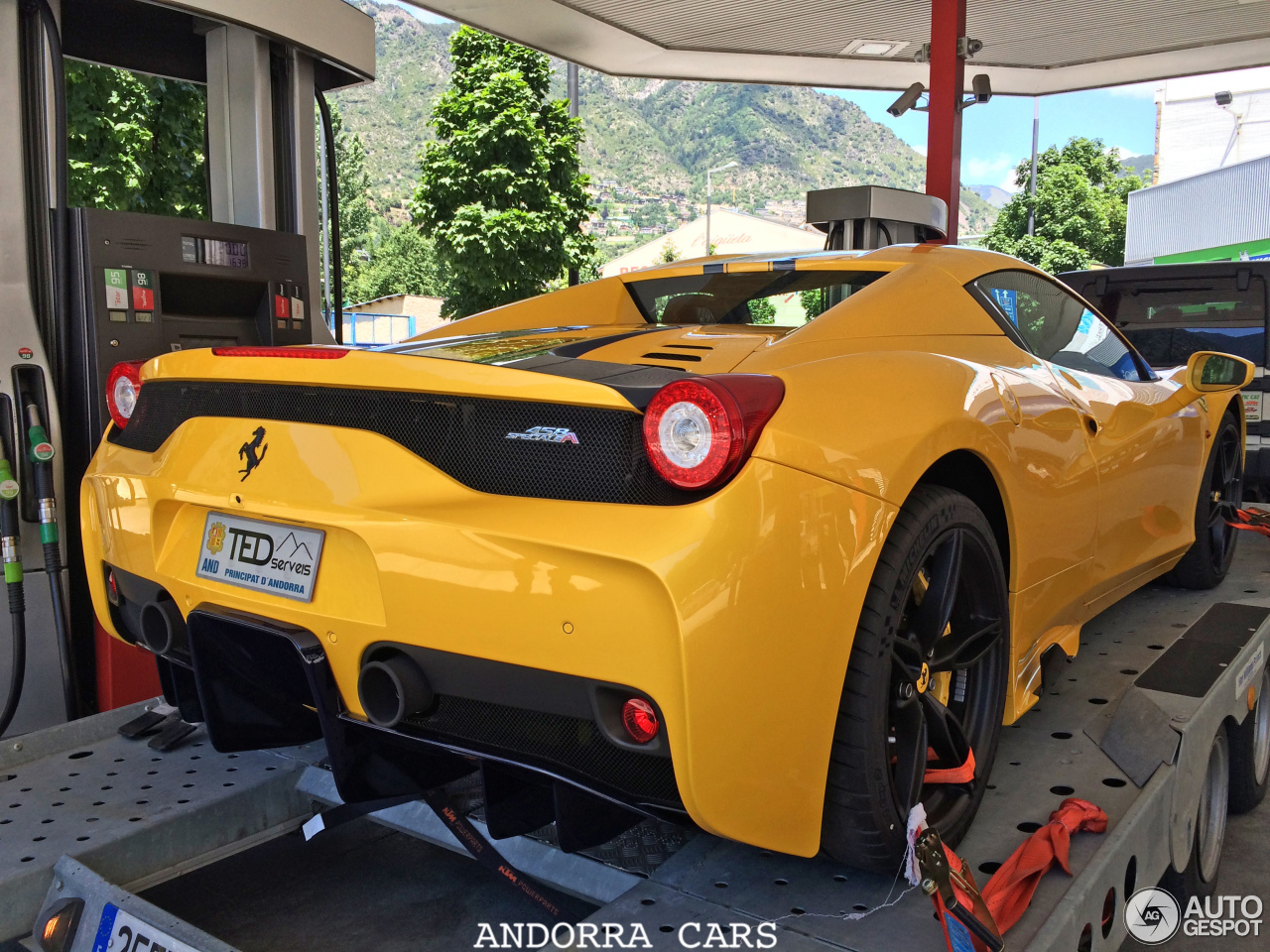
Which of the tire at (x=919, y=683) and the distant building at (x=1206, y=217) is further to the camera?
the distant building at (x=1206, y=217)

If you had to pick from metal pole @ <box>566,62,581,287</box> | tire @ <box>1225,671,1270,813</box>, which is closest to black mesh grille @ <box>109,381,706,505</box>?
tire @ <box>1225,671,1270,813</box>

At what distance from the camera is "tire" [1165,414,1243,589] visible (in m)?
3.77

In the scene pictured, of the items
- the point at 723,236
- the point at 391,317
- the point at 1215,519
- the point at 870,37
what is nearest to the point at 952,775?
the point at 1215,519

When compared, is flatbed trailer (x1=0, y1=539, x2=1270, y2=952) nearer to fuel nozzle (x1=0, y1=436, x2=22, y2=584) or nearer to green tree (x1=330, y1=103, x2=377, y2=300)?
fuel nozzle (x1=0, y1=436, x2=22, y2=584)

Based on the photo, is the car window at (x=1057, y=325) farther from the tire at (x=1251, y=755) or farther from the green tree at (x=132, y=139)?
the green tree at (x=132, y=139)

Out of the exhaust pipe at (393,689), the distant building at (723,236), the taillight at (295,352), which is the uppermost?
the distant building at (723,236)

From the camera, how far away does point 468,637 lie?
63.2 inches

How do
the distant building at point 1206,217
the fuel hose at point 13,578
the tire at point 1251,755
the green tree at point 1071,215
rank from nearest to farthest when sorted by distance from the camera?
the tire at point 1251,755, the fuel hose at point 13,578, the distant building at point 1206,217, the green tree at point 1071,215

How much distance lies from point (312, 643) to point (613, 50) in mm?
12400

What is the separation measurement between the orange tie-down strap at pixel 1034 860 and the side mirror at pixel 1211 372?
202cm

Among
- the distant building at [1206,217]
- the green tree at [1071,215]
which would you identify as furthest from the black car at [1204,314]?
the green tree at [1071,215]

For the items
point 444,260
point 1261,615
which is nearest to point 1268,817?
point 1261,615

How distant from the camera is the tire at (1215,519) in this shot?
3.77 meters

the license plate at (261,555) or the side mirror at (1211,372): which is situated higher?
the side mirror at (1211,372)
